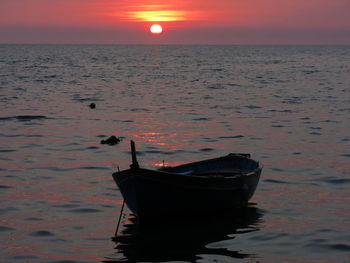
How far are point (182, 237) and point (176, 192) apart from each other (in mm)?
1102

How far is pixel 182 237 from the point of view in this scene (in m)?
13.2

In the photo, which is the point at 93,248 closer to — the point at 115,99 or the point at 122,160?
the point at 122,160

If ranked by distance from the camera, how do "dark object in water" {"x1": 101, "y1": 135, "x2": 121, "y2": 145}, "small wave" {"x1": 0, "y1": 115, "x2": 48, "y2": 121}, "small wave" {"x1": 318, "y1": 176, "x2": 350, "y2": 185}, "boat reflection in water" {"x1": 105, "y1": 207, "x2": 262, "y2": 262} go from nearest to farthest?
"boat reflection in water" {"x1": 105, "y1": 207, "x2": 262, "y2": 262}
"small wave" {"x1": 318, "y1": 176, "x2": 350, "y2": 185}
"dark object in water" {"x1": 101, "y1": 135, "x2": 121, "y2": 145}
"small wave" {"x1": 0, "y1": 115, "x2": 48, "y2": 121}

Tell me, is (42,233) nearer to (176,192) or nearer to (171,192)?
(171,192)

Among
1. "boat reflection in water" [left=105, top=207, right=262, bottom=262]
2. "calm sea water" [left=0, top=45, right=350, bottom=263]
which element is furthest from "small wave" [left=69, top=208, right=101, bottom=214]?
"boat reflection in water" [left=105, top=207, right=262, bottom=262]

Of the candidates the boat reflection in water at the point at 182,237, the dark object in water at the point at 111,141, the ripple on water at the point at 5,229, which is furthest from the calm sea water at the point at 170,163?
the dark object in water at the point at 111,141

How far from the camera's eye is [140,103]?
46.7 meters

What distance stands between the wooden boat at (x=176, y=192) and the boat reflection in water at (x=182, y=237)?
0.28 m

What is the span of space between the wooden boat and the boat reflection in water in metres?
0.28

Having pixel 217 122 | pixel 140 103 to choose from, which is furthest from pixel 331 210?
pixel 140 103

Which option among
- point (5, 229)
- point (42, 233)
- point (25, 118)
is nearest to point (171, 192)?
point (42, 233)

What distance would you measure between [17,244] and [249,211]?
21.1ft

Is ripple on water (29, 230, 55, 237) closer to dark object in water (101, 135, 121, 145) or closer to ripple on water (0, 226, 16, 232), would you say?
ripple on water (0, 226, 16, 232)

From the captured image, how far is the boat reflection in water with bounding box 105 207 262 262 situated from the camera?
12.0m
